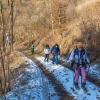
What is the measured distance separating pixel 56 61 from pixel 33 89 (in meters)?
8.01

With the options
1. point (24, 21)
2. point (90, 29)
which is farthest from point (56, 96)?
point (24, 21)

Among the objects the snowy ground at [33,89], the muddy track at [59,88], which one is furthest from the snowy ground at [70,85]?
the snowy ground at [33,89]

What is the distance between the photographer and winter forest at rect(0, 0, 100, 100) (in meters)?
15.9

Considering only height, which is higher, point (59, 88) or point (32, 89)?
point (59, 88)

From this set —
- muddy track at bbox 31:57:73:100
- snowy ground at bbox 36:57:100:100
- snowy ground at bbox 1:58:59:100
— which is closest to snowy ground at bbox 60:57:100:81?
snowy ground at bbox 36:57:100:100

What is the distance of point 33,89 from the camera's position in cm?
1889

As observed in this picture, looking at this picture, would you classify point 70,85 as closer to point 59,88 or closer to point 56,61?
point 59,88

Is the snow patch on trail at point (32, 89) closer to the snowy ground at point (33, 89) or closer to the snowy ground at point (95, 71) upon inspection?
the snowy ground at point (33, 89)

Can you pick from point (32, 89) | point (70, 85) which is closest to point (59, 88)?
point (70, 85)

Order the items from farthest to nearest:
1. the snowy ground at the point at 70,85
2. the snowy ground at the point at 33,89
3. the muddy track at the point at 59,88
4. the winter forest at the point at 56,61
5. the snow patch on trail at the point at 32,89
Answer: the snow patch on trail at the point at 32,89, the snowy ground at the point at 33,89, the winter forest at the point at 56,61, the muddy track at the point at 59,88, the snowy ground at the point at 70,85

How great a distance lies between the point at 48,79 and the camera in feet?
66.6

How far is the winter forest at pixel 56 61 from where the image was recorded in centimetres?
1588

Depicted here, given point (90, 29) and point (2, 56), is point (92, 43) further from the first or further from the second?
point (2, 56)

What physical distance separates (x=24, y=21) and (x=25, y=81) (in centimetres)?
4066
